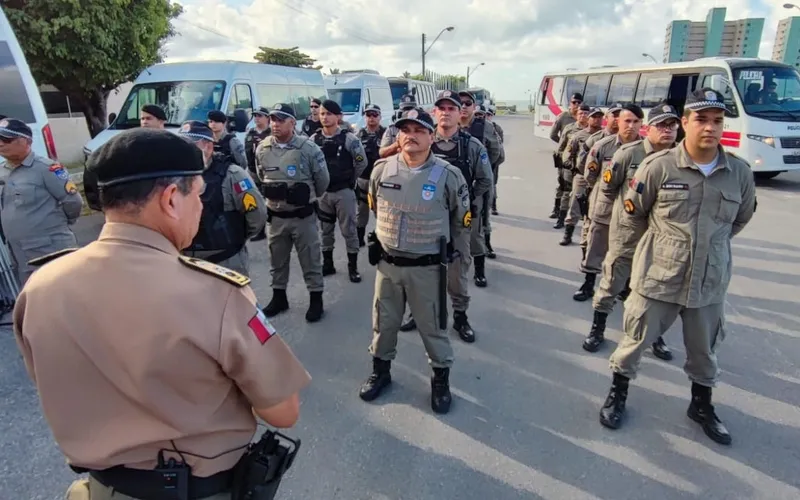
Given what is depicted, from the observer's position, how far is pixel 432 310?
3.02m

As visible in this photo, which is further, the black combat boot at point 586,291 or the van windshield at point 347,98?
the van windshield at point 347,98

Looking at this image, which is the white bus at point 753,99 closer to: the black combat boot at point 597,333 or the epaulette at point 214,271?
the black combat boot at point 597,333

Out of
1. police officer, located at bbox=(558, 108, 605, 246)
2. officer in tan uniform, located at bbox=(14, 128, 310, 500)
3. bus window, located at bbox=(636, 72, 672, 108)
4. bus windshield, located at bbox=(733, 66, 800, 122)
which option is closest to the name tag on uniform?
officer in tan uniform, located at bbox=(14, 128, 310, 500)

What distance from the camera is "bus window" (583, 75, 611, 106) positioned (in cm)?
1552

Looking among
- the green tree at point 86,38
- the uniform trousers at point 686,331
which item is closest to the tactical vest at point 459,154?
the uniform trousers at point 686,331

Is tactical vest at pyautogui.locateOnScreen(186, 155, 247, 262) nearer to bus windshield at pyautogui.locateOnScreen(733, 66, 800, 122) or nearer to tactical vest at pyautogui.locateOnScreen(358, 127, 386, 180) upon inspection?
tactical vest at pyautogui.locateOnScreen(358, 127, 386, 180)

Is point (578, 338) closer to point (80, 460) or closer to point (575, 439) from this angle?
point (575, 439)

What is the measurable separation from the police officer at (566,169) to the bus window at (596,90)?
9.14m

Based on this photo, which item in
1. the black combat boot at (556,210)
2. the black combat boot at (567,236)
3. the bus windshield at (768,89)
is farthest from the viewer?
the bus windshield at (768,89)

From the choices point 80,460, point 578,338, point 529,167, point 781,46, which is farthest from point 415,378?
point 781,46

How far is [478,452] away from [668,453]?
1011mm

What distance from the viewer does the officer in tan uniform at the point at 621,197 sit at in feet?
11.9

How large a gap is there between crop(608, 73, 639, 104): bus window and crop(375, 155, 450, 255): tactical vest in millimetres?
13463

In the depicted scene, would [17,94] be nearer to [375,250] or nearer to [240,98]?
[240,98]
